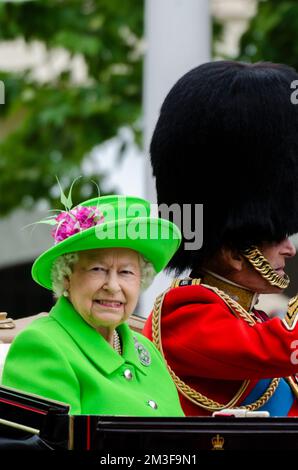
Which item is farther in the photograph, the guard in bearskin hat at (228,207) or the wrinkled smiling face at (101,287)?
the guard in bearskin hat at (228,207)

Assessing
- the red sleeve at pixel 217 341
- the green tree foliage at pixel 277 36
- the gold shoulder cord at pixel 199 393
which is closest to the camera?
the red sleeve at pixel 217 341

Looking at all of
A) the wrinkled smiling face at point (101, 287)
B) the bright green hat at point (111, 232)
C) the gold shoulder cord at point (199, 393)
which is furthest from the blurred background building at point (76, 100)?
the wrinkled smiling face at point (101, 287)

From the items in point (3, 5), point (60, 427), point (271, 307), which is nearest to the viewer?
point (60, 427)

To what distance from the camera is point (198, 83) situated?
3.79m

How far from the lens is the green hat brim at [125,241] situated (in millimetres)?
3250

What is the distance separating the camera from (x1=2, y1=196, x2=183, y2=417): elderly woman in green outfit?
3.20 meters

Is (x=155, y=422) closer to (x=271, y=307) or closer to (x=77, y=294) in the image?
(x=77, y=294)

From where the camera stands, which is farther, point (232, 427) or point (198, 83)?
point (198, 83)

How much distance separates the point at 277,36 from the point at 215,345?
5219 mm

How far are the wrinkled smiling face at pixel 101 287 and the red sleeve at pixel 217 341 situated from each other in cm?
35

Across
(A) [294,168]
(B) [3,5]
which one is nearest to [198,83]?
(A) [294,168]

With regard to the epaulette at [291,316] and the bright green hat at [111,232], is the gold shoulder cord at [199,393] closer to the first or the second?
the epaulette at [291,316]

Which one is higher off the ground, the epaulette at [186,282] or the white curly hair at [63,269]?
the white curly hair at [63,269]

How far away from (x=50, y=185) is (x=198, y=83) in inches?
219
